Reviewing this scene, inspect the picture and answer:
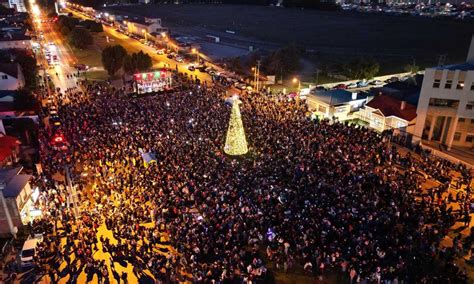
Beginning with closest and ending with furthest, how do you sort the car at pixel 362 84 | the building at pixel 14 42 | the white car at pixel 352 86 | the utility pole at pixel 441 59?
1. the utility pole at pixel 441 59
2. the white car at pixel 352 86
3. the car at pixel 362 84
4. the building at pixel 14 42

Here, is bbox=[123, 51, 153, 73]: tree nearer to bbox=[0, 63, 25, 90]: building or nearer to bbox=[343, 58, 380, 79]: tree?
bbox=[0, 63, 25, 90]: building

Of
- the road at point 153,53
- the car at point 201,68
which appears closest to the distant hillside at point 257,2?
the road at point 153,53

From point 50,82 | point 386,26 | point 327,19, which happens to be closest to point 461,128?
point 50,82

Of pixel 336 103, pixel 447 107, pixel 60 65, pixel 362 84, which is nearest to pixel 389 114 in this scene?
pixel 447 107

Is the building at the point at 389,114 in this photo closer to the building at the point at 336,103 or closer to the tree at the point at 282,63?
the building at the point at 336,103

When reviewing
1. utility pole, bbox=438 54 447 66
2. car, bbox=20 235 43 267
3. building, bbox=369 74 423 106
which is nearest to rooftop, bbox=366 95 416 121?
building, bbox=369 74 423 106

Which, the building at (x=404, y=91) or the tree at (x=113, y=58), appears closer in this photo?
the building at (x=404, y=91)
